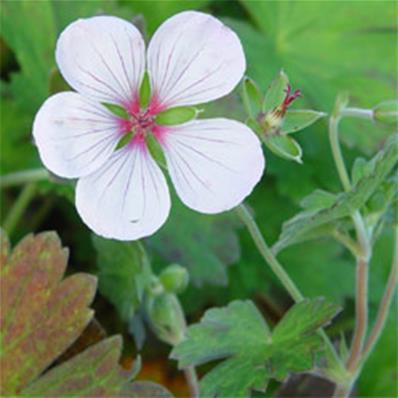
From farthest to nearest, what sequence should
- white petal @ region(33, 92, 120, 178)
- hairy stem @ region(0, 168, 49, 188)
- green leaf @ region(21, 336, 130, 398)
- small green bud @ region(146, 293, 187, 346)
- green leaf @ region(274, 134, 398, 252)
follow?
hairy stem @ region(0, 168, 49, 188), small green bud @ region(146, 293, 187, 346), green leaf @ region(21, 336, 130, 398), green leaf @ region(274, 134, 398, 252), white petal @ region(33, 92, 120, 178)

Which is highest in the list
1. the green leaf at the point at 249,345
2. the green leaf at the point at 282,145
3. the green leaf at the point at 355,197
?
the green leaf at the point at 282,145

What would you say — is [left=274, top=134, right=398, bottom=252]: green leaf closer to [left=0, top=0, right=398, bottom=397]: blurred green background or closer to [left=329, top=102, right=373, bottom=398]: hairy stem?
[left=329, top=102, right=373, bottom=398]: hairy stem

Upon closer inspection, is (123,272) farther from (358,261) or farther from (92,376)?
(358,261)

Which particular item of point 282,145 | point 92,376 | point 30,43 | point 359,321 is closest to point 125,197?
point 282,145

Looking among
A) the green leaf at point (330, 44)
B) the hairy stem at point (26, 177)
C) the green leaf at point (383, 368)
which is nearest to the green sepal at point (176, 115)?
the hairy stem at point (26, 177)

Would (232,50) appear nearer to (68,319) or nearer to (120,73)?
(120,73)

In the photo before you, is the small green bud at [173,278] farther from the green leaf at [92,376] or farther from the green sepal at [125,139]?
the green sepal at [125,139]

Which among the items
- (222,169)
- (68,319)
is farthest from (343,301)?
(222,169)

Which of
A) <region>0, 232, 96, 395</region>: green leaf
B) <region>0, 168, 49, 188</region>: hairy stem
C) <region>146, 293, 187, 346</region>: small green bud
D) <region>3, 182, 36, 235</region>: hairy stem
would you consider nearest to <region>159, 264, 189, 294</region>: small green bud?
<region>146, 293, 187, 346</region>: small green bud
